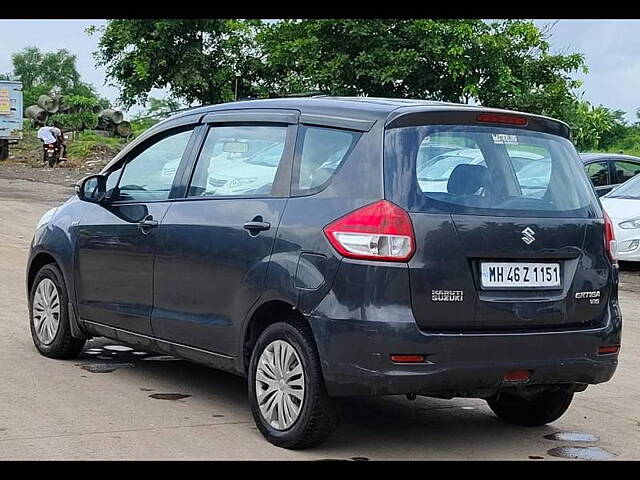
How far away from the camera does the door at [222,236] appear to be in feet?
→ 20.6

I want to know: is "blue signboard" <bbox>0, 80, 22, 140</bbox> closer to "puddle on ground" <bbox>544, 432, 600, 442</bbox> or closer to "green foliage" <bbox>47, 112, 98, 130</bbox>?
"green foliage" <bbox>47, 112, 98, 130</bbox>

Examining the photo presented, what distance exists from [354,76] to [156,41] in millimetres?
6482

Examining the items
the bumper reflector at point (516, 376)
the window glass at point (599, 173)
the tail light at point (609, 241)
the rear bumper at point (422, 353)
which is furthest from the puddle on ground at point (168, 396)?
the window glass at point (599, 173)

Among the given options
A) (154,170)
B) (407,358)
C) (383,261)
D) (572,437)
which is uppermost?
(154,170)

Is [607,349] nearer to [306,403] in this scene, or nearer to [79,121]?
[306,403]

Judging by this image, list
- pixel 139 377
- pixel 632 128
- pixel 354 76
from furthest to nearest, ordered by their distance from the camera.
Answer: pixel 632 128 < pixel 354 76 < pixel 139 377

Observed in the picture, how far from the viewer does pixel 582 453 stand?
6.14 m

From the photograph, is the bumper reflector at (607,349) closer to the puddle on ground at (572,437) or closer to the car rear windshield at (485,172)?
the puddle on ground at (572,437)

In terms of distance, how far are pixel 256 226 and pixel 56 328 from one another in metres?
2.61

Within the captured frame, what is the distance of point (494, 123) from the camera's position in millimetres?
6168

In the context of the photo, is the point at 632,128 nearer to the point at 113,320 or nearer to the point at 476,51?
the point at 476,51

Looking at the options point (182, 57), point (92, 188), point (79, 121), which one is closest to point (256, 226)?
point (92, 188)

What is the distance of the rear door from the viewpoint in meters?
5.66
